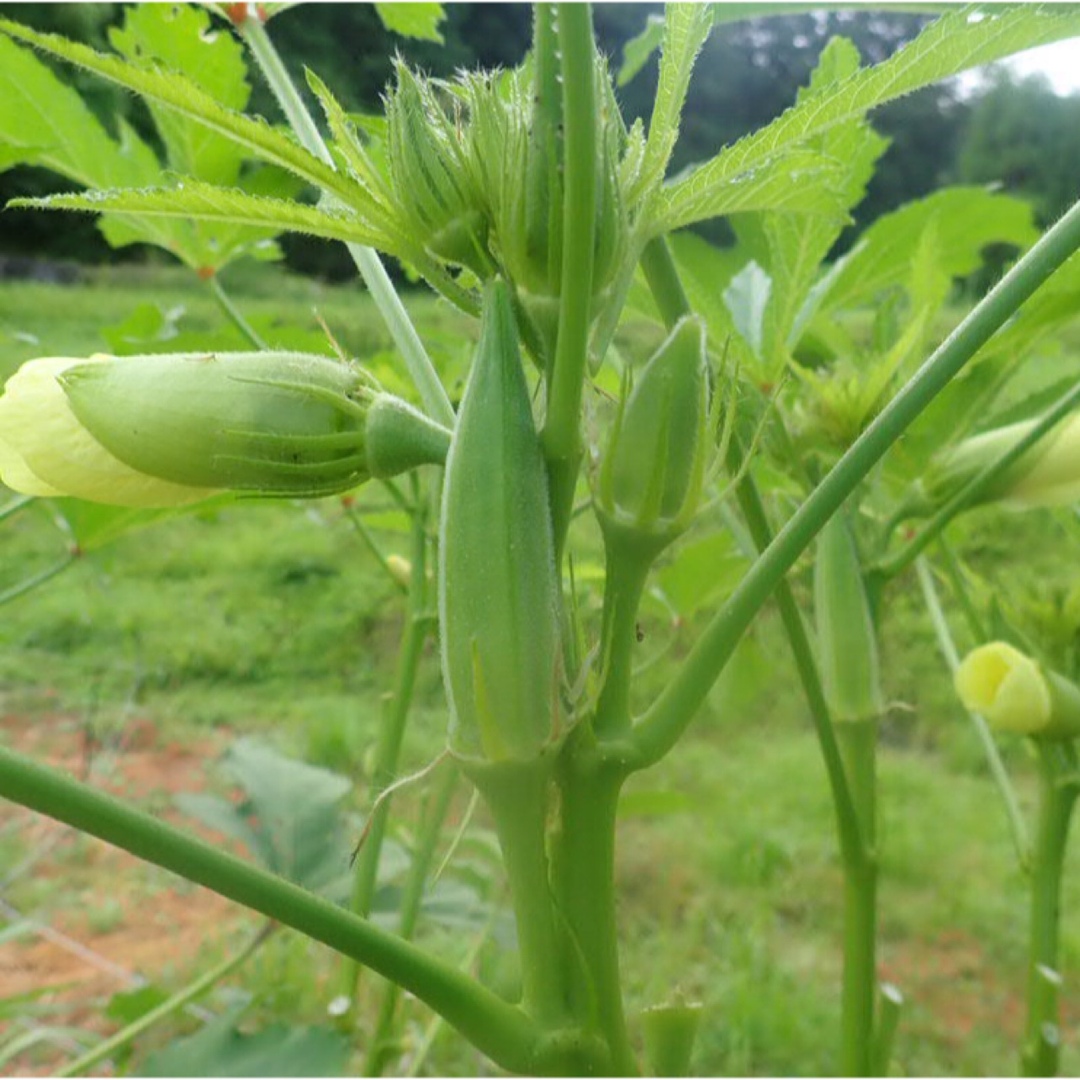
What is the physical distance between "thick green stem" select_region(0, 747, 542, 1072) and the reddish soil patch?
0.85m

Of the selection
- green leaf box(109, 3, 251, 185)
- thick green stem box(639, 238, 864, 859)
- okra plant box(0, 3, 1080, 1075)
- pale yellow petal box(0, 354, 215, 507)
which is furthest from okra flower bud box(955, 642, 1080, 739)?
green leaf box(109, 3, 251, 185)

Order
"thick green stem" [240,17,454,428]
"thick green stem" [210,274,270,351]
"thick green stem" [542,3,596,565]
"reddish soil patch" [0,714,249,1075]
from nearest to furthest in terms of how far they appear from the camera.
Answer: "thick green stem" [542,3,596,565]
"thick green stem" [240,17,454,428]
"thick green stem" [210,274,270,351]
"reddish soil patch" [0,714,249,1075]

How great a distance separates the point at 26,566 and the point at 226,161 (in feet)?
7.02

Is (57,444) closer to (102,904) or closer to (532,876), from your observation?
(532,876)

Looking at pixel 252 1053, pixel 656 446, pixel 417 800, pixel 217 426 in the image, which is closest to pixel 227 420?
pixel 217 426

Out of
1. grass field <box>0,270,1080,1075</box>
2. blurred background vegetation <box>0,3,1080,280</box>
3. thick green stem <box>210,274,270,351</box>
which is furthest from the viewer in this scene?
blurred background vegetation <box>0,3,1080,280</box>

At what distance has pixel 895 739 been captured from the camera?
2.04 meters

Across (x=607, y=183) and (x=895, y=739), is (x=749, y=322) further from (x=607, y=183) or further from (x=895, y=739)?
(x=895, y=739)

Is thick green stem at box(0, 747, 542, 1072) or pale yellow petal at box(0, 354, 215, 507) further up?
pale yellow petal at box(0, 354, 215, 507)

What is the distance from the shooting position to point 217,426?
28 centimetres

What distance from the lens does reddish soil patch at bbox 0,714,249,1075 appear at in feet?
4.23

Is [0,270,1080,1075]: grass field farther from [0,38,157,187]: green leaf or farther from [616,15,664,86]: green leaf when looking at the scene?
[616,15,664,86]: green leaf

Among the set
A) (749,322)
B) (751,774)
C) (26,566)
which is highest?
(26,566)

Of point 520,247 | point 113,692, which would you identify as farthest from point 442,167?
point 113,692
